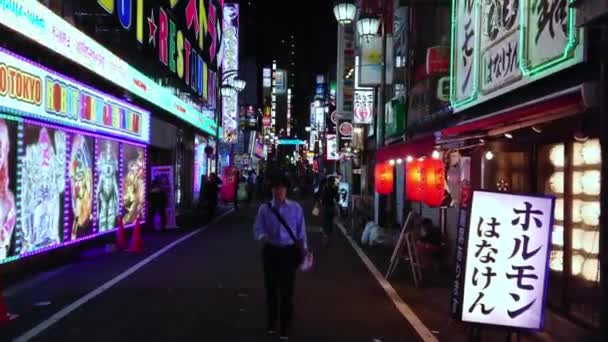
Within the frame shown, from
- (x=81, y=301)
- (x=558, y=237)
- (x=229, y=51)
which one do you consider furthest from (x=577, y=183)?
(x=229, y=51)

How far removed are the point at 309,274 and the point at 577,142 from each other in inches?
258

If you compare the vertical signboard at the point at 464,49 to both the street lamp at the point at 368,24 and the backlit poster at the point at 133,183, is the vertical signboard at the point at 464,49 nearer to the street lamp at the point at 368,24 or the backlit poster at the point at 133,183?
the street lamp at the point at 368,24

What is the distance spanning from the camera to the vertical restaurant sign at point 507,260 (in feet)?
24.4

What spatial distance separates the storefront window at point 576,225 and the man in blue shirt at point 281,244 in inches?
135

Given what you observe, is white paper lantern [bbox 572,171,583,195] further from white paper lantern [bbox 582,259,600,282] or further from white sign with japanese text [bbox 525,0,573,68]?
white sign with japanese text [bbox 525,0,573,68]

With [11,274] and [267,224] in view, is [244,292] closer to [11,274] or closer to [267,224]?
[267,224]

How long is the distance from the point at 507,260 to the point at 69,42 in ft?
32.2

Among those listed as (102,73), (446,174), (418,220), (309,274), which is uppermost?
(102,73)

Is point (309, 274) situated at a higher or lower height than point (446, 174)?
lower

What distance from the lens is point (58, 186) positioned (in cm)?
1423

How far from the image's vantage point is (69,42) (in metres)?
13.7

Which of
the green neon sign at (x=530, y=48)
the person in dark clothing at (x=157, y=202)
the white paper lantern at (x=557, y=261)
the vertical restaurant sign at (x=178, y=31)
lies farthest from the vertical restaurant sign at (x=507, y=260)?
the person in dark clothing at (x=157, y=202)

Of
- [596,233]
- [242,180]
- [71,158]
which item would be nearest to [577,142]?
[596,233]

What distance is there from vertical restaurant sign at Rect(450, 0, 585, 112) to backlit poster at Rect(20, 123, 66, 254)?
8059 mm
